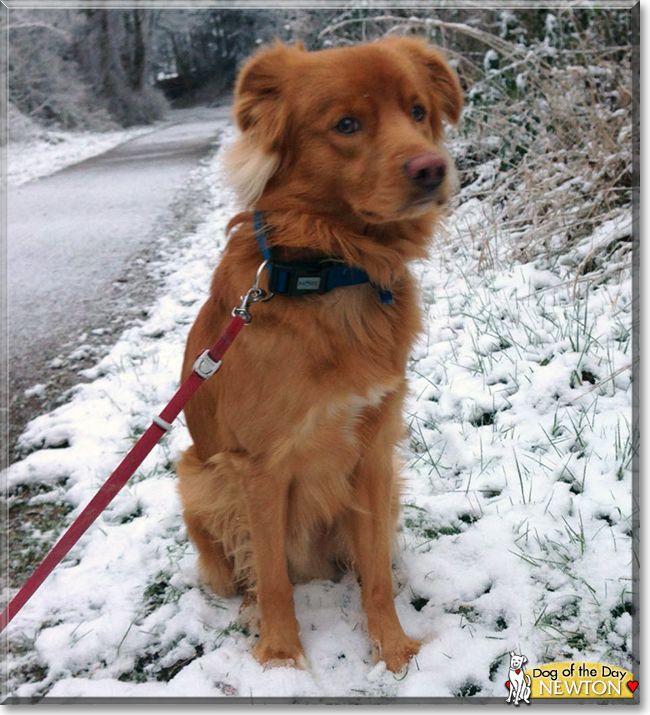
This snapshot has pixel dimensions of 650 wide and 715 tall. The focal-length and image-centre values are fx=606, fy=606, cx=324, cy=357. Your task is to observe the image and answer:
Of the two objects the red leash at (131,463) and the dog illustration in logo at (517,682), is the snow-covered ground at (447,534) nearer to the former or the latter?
the dog illustration in logo at (517,682)

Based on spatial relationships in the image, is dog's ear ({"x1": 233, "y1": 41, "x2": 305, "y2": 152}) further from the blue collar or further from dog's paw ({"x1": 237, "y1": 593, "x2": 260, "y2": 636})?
dog's paw ({"x1": 237, "y1": 593, "x2": 260, "y2": 636})

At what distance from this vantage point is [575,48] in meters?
4.55

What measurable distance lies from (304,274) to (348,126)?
1.48 feet

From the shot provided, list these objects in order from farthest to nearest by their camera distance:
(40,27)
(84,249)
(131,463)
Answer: (84,249)
(40,27)
(131,463)

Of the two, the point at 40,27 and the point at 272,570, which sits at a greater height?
the point at 40,27

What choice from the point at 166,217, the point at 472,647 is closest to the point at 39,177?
the point at 166,217

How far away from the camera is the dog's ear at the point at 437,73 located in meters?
2.08

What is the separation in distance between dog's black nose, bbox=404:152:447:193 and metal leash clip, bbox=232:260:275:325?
1.64ft

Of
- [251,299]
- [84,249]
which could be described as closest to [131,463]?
[251,299]

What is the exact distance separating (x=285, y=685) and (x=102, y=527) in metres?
1.22

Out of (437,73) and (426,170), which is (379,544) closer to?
(426,170)

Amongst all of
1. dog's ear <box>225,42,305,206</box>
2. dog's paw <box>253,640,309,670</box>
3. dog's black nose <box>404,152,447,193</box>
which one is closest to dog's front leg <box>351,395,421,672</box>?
dog's paw <box>253,640,309,670</box>

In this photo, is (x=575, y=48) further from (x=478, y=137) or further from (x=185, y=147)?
(x=185, y=147)

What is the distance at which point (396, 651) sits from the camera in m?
1.97
